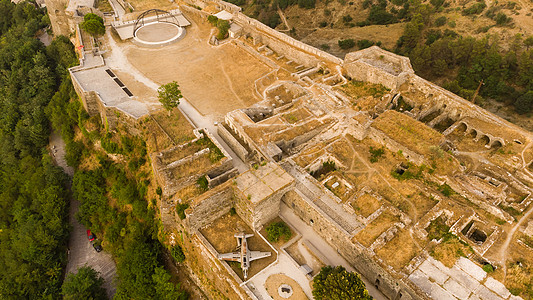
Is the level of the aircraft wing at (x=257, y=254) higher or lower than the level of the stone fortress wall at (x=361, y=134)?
lower

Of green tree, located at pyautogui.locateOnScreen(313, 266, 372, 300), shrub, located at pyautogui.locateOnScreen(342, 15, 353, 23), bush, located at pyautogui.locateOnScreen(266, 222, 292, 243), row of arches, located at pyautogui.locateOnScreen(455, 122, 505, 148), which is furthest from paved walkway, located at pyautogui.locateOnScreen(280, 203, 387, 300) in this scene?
shrub, located at pyautogui.locateOnScreen(342, 15, 353, 23)

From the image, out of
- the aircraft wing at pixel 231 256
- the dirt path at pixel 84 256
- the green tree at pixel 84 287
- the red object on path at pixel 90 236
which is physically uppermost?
the aircraft wing at pixel 231 256

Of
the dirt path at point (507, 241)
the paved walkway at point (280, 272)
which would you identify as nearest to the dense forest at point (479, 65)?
the dirt path at point (507, 241)

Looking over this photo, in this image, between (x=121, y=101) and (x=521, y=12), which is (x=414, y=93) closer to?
(x=121, y=101)

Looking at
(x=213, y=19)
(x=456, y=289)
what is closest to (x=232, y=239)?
(x=456, y=289)

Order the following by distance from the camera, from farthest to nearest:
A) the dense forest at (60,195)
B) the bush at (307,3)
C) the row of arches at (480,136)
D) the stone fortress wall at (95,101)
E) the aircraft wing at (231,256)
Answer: the bush at (307,3) < the stone fortress wall at (95,101) < the row of arches at (480,136) < the dense forest at (60,195) < the aircraft wing at (231,256)

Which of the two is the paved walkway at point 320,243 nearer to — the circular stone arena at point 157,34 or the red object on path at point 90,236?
the red object on path at point 90,236

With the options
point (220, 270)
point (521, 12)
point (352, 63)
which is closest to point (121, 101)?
point (220, 270)
